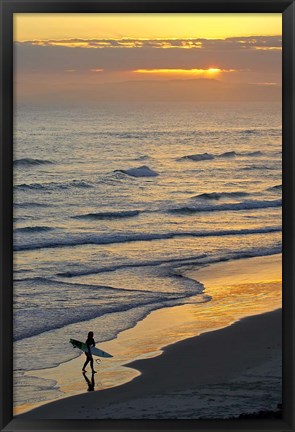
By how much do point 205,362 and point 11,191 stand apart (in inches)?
61.1

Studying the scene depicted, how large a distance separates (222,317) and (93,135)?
2762 millimetres

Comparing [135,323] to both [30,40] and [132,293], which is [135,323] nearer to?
[132,293]

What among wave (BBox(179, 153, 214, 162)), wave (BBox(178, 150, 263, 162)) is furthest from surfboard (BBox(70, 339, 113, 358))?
A: wave (BBox(179, 153, 214, 162))

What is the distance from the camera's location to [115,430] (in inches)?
145

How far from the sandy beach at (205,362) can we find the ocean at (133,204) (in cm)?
21

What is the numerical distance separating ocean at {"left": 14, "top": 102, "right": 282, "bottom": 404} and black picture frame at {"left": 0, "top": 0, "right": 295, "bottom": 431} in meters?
0.95

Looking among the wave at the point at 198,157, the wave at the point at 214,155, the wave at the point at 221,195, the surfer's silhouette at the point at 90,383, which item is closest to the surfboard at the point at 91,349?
the surfer's silhouette at the point at 90,383

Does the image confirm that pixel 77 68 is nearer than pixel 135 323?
No

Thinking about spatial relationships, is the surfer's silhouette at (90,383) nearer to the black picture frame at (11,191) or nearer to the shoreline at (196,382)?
the shoreline at (196,382)

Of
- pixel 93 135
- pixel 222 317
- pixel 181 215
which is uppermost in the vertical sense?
pixel 93 135

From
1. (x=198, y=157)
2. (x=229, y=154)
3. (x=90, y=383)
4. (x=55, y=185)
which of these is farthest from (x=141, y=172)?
(x=90, y=383)

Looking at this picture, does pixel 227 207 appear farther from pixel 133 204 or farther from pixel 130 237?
pixel 133 204

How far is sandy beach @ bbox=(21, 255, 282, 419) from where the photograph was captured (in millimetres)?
3934
